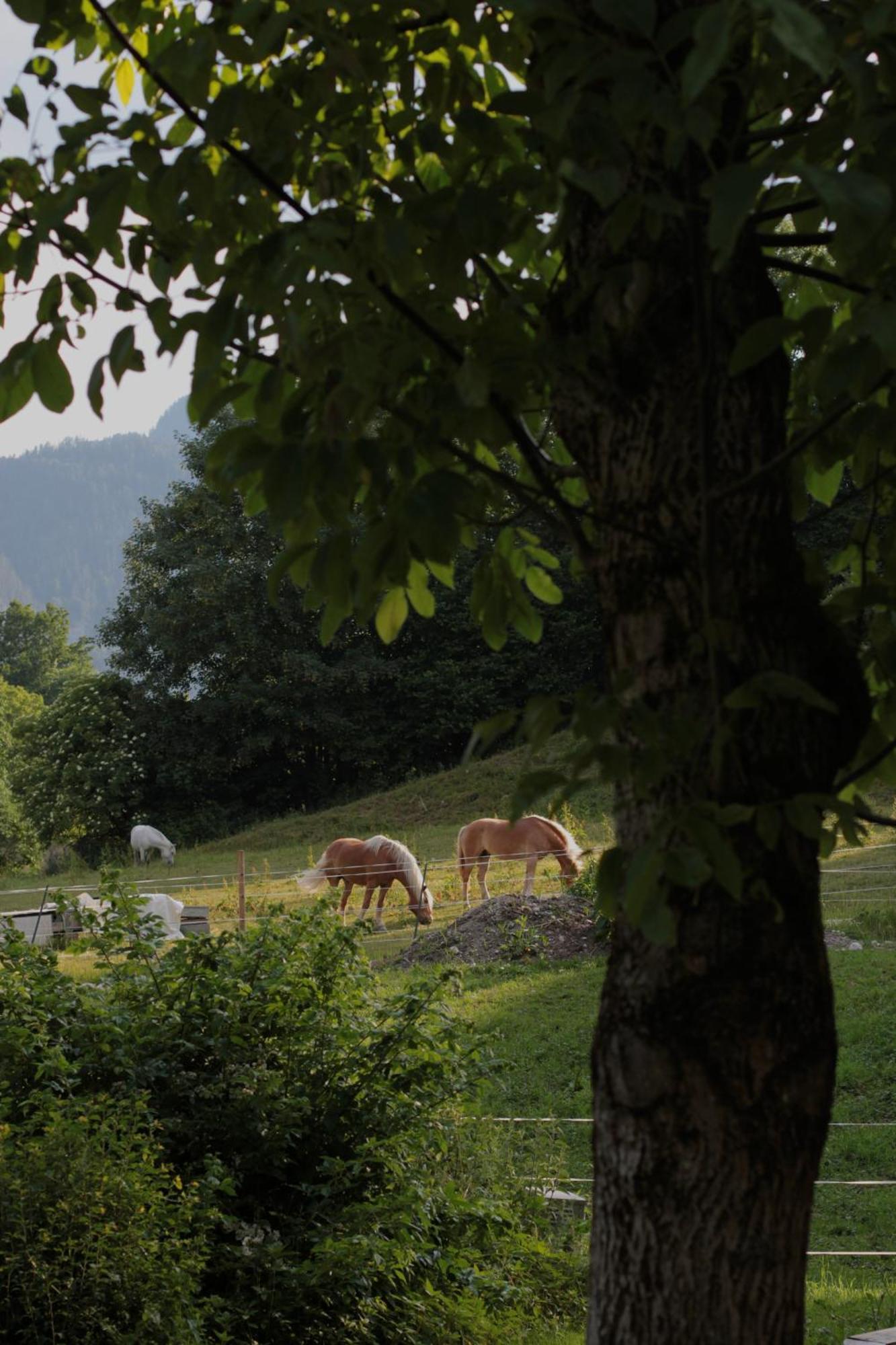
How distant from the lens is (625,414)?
202cm

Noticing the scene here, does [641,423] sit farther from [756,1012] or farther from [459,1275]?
[459,1275]

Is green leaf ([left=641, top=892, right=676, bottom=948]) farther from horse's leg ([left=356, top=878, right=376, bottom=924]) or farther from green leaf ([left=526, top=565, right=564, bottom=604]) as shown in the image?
horse's leg ([left=356, top=878, right=376, bottom=924])

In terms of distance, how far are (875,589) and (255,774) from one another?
34.0 m

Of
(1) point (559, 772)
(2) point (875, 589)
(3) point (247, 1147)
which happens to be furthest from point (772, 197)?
(3) point (247, 1147)

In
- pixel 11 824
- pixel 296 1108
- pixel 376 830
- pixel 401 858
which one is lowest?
pixel 296 1108

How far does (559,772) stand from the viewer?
1.74 m

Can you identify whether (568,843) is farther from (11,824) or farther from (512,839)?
(11,824)

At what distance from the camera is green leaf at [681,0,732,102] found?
1210mm

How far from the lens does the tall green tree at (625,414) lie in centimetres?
166

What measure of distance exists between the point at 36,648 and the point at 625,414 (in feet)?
→ 275

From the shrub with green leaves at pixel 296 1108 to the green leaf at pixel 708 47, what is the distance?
3.54 metres

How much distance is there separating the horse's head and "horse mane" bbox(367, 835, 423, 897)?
85mm

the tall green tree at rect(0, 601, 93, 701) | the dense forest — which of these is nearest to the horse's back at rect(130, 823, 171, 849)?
the dense forest

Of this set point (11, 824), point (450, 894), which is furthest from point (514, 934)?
point (11, 824)
